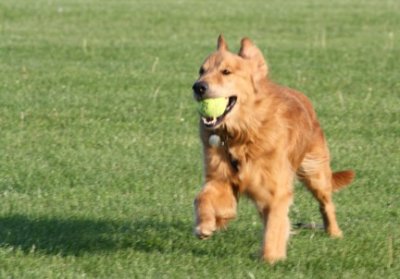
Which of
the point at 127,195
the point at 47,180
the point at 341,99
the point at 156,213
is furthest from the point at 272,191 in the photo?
the point at 341,99

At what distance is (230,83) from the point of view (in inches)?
280

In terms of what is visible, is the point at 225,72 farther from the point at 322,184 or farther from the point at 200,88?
the point at 322,184

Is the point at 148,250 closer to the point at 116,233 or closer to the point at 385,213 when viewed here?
the point at 116,233

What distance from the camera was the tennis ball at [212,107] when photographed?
22.6ft

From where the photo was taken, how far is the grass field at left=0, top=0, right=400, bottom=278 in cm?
727

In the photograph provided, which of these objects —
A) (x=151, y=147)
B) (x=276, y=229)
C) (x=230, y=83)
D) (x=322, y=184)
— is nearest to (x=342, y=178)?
(x=322, y=184)

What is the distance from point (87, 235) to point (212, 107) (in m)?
1.53

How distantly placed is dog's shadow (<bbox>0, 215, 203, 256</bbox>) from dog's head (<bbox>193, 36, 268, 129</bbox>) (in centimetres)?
105

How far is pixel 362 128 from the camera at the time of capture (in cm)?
1252

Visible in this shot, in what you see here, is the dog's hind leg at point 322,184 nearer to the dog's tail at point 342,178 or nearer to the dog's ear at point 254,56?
the dog's tail at point 342,178

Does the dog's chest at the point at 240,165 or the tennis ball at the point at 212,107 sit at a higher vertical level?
the tennis ball at the point at 212,107

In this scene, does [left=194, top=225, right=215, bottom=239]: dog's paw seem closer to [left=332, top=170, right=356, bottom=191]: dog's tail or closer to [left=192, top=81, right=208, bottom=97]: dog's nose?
[left=192, top=81, right=208, bottom=97]: dog's nose

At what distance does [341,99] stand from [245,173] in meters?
7.38

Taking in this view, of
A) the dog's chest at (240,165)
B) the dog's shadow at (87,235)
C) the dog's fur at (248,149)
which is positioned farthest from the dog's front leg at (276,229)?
the dog's shadow at (87,235)
